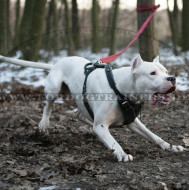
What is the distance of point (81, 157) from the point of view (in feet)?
14.0

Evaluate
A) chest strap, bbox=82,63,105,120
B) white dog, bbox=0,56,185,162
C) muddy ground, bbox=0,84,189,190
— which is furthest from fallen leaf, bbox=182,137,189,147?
chest strap, bbox=82,63,105,120

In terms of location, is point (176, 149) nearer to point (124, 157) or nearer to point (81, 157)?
point (124, 157)

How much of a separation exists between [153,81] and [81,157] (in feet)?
4.09

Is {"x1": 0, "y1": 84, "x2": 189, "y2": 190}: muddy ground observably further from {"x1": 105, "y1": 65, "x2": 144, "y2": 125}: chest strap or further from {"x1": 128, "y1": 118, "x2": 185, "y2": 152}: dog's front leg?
{"x1": 105, "y1": 65, "x2": 144, "y2": 125}: chest strap

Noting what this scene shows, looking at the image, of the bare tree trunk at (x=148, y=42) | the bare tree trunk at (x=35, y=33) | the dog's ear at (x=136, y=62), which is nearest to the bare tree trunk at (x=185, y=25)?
the bare tree trunk at (x=35, y=33)

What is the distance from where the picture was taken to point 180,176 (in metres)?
3.50

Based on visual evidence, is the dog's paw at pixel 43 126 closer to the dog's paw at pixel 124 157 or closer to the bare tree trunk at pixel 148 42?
the dog's paw at pixel 124 157

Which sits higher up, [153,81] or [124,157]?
[153,81]

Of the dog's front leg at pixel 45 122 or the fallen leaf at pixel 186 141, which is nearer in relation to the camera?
the fallen leaf at pixel 186 141

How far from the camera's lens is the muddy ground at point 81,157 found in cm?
334

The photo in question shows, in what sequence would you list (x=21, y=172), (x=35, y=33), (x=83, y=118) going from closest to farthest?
(x=21, y=172), (x=83, y=118), (x=35, y=33)

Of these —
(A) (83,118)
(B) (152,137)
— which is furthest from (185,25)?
(B) (152,137)

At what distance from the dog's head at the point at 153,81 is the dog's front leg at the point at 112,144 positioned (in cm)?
65

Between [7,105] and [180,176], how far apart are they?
4.96 meters
